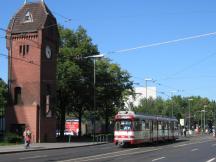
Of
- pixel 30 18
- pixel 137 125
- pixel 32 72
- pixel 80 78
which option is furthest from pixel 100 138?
pixel 137 125

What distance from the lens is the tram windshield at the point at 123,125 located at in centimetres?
4516

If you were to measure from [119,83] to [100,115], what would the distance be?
6.76 metres

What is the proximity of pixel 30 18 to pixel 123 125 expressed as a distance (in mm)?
21621

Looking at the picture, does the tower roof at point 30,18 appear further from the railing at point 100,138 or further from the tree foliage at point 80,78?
the railing at point 100,138

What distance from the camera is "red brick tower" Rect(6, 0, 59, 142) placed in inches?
2304

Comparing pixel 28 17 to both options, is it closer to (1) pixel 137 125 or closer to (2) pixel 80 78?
(2) pixel 80 78

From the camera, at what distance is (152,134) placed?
50.7 metres

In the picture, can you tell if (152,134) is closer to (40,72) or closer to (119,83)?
(40,72)

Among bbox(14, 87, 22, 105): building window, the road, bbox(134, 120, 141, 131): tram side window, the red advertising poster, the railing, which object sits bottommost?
the railing

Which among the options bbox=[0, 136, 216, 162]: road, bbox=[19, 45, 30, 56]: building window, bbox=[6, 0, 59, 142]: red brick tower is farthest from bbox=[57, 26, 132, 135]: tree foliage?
bbox=[0, 136, 216, 162]: road

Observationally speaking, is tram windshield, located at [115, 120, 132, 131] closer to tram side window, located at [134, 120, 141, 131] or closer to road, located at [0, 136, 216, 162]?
tram side window, located at [134, 120, 141, 131]

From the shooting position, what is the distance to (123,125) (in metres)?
45.5

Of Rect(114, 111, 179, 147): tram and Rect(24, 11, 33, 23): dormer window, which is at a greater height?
Rect(24, 11, 33, 23): dormer window

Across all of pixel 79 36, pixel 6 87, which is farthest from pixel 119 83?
pixel 6 87
